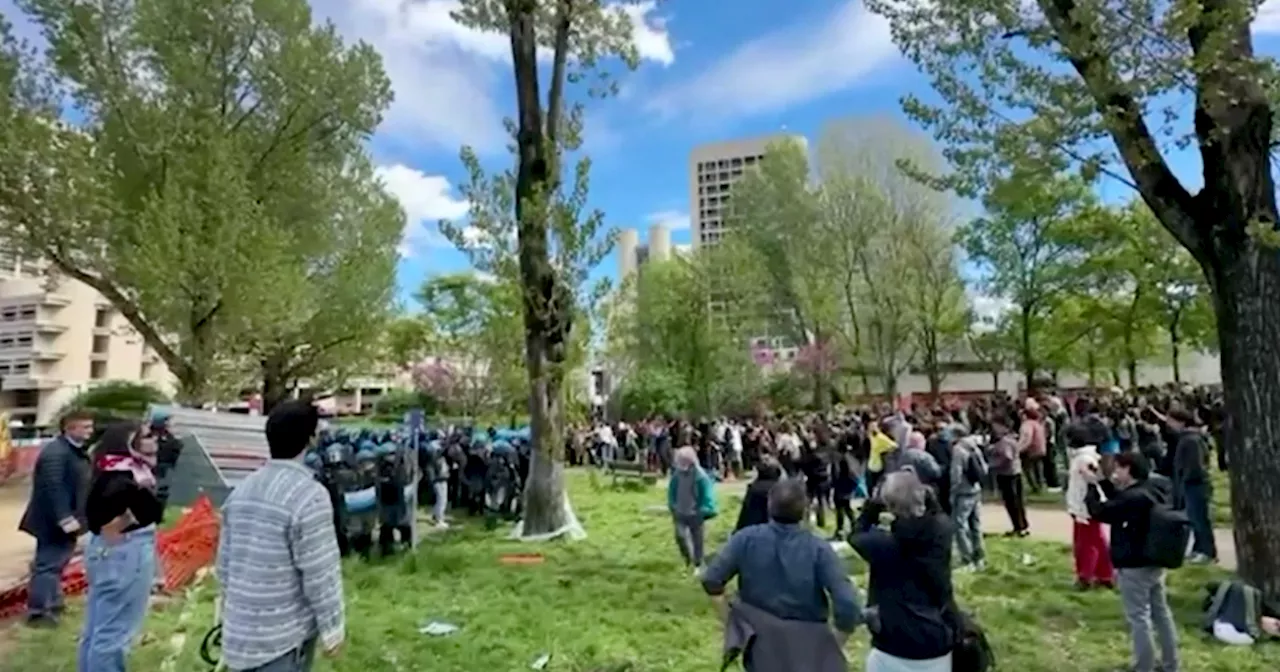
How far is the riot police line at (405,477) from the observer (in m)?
10.5

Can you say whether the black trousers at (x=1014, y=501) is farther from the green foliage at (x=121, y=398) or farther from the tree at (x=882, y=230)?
the green foliage at (x=121, y=398)

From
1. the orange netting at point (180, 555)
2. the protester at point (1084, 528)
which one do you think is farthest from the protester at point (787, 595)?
the orange netting at point (180, 555)

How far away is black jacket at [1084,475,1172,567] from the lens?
193 inches

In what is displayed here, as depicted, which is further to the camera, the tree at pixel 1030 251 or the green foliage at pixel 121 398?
the green foliage at pixel 121 398

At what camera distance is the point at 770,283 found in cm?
3741

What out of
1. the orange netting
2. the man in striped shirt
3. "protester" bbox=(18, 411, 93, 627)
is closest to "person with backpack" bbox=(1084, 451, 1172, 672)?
the man in striped shirt

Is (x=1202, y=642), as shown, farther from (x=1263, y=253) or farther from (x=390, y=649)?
(x=390, y=649)

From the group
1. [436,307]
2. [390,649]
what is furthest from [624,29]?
[436,307]

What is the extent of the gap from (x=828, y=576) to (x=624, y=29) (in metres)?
11.9

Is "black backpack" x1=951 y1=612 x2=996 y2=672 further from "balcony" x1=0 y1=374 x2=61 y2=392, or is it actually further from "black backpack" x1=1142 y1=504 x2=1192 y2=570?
"balcony" x1=0 y1=374 x2=61 y2=392

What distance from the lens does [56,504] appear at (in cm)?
657

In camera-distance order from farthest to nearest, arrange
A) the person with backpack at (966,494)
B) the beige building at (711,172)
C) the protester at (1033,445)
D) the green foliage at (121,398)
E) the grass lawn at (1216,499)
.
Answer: the beige building at (711,172) → the green foliage at (121,398) → the protester at (1033,445) → the grass lawn at (1216,499) → the person with backpack at (966,494)

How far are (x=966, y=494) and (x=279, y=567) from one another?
7.44m

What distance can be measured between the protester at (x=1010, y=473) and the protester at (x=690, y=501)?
383 cm
